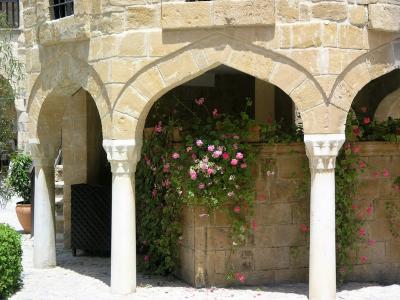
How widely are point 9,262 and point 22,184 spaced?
16.4 feet

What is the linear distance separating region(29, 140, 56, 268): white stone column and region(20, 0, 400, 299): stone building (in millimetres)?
1682

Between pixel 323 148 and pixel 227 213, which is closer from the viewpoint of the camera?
pixel 323 148

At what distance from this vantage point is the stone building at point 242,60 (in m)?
6.41

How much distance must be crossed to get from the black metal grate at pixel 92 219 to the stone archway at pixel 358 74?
13.6 feet

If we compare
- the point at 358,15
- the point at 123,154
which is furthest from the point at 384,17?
the point at 123,154

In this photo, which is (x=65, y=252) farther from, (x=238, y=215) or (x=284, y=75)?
(x=284, y=75)

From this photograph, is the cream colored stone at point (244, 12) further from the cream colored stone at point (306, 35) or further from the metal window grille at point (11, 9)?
the metal window grille at point (11, 9)

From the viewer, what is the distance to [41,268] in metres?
8.54

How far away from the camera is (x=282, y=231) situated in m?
7.51

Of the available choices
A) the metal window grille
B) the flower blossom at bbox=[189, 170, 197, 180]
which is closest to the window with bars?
the flower blossom at bbox=[189, 170, 197, 180]

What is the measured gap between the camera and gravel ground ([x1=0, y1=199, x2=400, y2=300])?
6969 mm

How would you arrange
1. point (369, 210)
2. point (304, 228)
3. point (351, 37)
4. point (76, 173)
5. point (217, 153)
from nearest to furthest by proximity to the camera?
point (351, 37), point (217, 153), point (304, 228), point (369, 210), point (76, 173)

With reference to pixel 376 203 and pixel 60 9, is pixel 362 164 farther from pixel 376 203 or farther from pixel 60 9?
pixel 60 9

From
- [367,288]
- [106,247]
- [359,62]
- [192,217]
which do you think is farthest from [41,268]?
[359,62]
